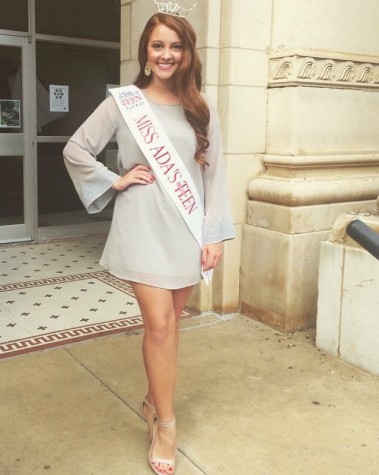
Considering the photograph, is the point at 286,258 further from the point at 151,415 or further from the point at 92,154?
the point at 92,154

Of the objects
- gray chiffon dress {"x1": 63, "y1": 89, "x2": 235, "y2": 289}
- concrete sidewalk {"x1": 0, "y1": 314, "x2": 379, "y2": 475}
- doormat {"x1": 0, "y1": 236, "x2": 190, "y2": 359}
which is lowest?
concrete sidewalk {"x1": 0, "y1": 314, "x2": 379, "y2": 475}

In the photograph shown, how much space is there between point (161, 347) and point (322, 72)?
2567 millimetres

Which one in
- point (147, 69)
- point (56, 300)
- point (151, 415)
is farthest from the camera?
point (56, 300)

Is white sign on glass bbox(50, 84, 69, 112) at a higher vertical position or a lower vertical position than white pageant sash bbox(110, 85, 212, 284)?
higher

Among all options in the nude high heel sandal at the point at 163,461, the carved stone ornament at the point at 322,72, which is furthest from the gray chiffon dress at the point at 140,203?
the carved stone ornament at the point at 322,72

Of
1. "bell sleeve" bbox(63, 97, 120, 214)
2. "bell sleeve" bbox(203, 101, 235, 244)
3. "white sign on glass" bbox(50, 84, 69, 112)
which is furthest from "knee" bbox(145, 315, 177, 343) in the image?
"white sign on glass" bbox(50, 84, 69, 112)

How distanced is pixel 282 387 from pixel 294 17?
243cm

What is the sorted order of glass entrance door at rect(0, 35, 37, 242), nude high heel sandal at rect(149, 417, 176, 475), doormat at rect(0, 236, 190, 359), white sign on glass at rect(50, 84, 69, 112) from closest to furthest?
nude high heel sandal at rect(149, 417, 176, 475), doormat at rect(0, 236, 190, 359), glass entrance door at rect(0, 35, 37, 242), white sign on glass at rect(50, 84, 69, 112)

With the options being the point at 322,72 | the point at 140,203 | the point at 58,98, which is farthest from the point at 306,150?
the point at 58,98

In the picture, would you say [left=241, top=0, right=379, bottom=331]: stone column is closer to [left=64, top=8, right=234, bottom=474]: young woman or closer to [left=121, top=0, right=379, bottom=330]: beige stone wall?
[left=121, top=0, right=379, bottom=330]: beige stone wall

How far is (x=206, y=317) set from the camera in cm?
455

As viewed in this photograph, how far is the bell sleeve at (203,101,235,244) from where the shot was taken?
2.61m

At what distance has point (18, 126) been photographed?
6.94 m

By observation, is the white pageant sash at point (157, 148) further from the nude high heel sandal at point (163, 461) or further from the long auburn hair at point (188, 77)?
the nude high heel sandal at point (163, 461)
